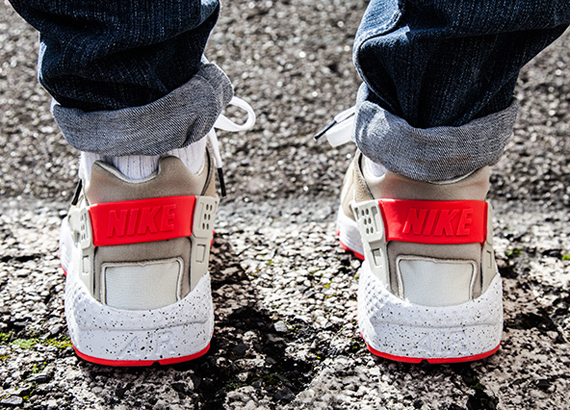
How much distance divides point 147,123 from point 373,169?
0.47 meters

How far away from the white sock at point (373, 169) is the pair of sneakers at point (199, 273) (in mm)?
26

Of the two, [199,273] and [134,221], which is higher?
[134,221]

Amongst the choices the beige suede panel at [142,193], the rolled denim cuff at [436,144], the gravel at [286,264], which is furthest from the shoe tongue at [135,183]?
the rolled denim cuff at [436,144]

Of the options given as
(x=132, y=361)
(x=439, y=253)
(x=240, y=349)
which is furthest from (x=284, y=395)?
(x=439, y=253)

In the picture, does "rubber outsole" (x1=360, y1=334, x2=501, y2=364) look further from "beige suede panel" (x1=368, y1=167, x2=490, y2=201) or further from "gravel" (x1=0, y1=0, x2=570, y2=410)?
"beige suede panel" (x1=368, y1=167, x2=490, y2=201)

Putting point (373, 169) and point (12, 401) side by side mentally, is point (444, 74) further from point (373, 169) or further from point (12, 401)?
point (12, 401)

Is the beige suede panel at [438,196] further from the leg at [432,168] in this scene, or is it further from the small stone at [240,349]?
the small stone at [240,349]

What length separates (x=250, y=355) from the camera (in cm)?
110

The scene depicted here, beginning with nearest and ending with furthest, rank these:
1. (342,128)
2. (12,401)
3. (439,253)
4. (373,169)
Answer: (12,401) < (439,253) < (373,169) < (342,128)

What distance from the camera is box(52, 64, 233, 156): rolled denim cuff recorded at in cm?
104

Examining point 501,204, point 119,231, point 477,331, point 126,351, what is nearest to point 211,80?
point 119,231

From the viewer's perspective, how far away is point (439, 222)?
1093mm

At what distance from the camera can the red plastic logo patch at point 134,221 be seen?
42.1 inches

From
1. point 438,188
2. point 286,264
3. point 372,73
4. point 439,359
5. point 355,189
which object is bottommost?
point 286,264
